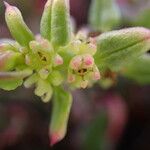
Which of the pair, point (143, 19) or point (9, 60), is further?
point (143, 19)

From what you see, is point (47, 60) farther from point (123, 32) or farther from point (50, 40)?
point (123, 32)

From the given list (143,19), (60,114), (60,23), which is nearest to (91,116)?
(143,19)

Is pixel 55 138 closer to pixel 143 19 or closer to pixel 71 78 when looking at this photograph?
pixel 71 78

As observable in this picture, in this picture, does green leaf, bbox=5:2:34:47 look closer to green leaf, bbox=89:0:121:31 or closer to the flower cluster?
the flower cluster

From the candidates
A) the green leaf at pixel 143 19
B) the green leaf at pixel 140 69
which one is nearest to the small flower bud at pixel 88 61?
the green leaf at pixel 140 69

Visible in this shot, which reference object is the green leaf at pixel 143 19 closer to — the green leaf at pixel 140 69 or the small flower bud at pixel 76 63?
the green leaf at pixel 140 69

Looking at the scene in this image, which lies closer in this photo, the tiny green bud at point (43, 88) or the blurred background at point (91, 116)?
the tiny green bud at point (43, 88)

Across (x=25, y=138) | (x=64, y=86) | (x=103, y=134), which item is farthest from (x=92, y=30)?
(x=25, y=138)
